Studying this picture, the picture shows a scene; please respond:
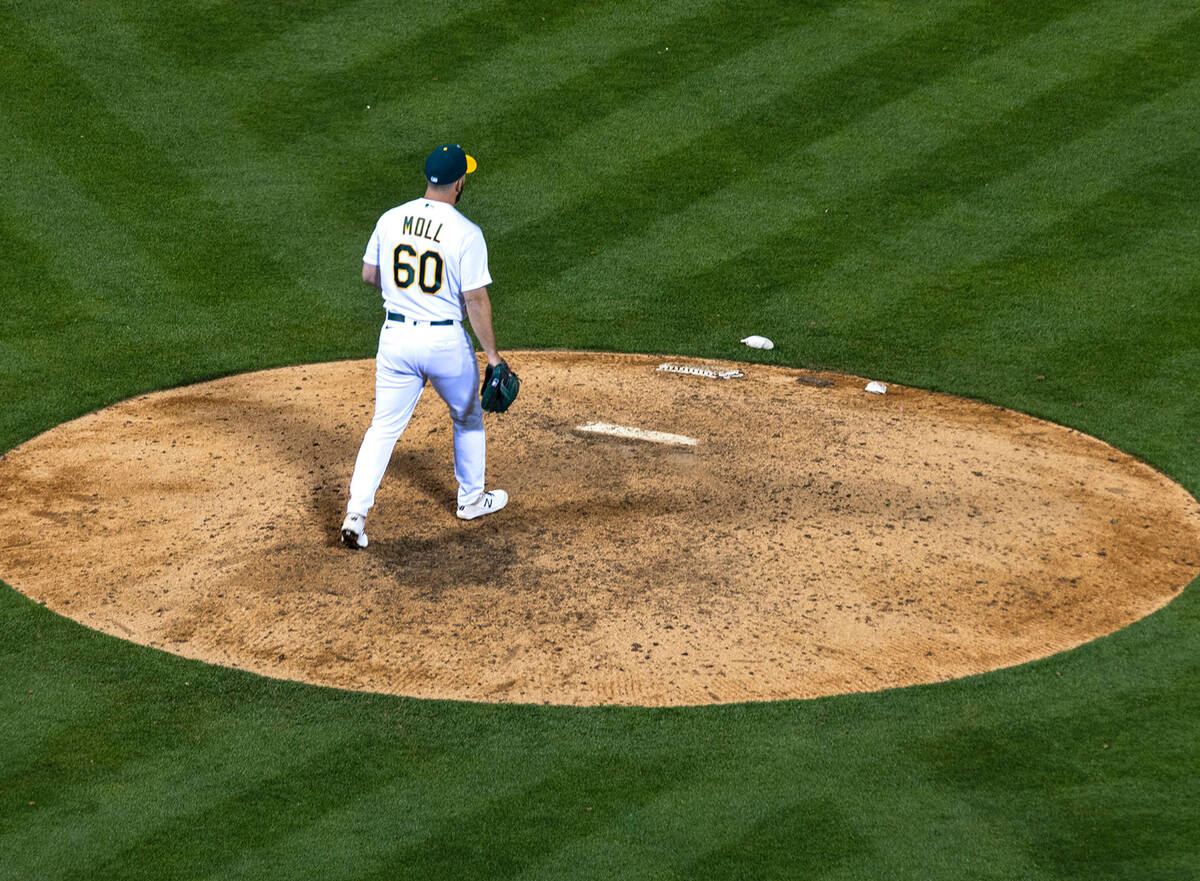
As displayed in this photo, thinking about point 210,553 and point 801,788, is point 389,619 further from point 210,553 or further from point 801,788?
point 801,788

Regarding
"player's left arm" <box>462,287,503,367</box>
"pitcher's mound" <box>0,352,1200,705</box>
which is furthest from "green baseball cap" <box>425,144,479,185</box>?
"pitcher's mound" <box>0,352,1200,705</box>

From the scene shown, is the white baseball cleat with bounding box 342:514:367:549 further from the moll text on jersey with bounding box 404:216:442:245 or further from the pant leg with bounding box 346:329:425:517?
the moll text on jersey with bounding box 404:216:442:245

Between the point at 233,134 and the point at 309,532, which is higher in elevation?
the point at 233,134

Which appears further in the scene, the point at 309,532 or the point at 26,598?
the point at 309,532

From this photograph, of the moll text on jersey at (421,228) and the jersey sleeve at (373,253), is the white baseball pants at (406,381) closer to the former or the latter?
the jersey sleeve at (373,253)

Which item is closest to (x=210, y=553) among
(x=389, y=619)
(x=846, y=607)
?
(x=389, y=619)

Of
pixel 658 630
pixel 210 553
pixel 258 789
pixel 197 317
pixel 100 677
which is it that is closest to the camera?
pixel 258 789

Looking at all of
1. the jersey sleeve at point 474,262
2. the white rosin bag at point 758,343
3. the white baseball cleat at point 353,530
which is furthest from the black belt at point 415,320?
the white rosin bag at point 758,343
